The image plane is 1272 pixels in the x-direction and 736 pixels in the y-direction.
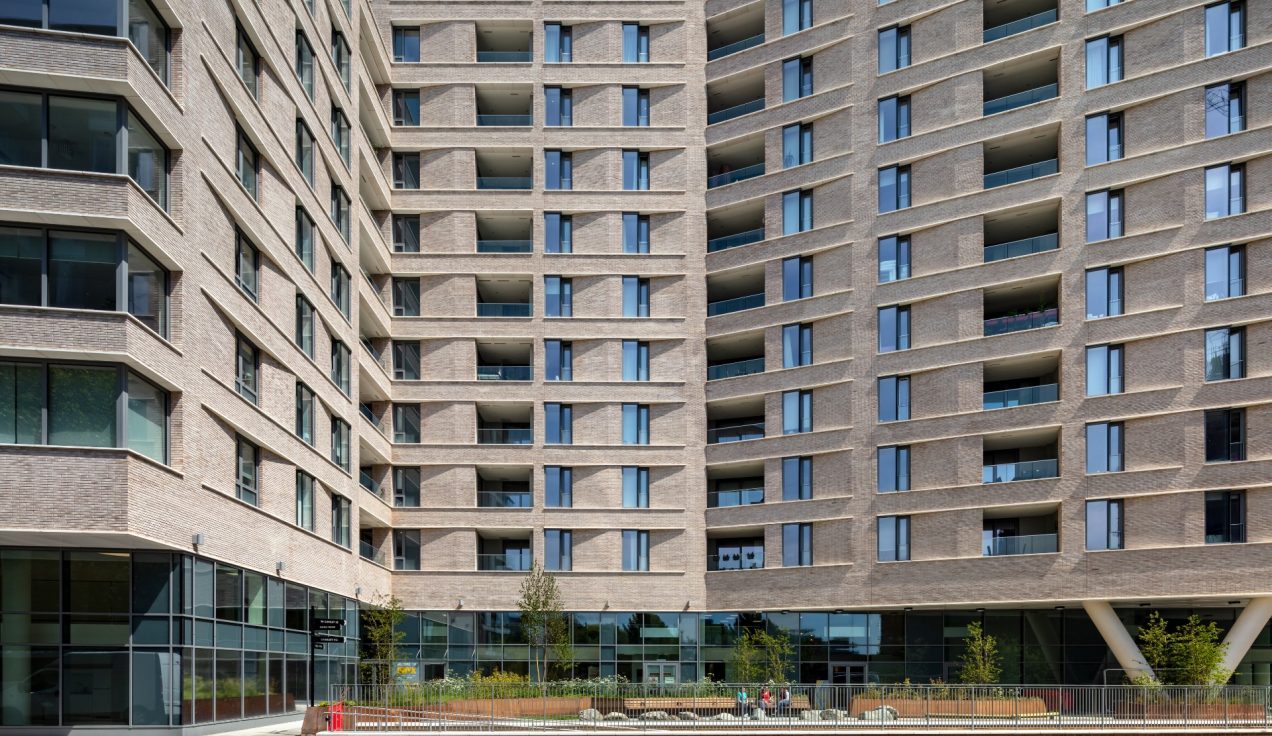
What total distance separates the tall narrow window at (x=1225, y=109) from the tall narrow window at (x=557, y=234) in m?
27.1

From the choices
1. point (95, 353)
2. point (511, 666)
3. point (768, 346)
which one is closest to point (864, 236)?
point (768, 346)

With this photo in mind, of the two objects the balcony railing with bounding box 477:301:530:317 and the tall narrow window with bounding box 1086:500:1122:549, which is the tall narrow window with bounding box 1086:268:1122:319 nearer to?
the tall narrow window with bounding box 1086:500:1122:549

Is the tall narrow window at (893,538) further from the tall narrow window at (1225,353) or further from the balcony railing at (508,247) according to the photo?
the balcony railing at (508,247)

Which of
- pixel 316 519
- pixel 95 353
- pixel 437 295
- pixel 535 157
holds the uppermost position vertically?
pixel 535 157

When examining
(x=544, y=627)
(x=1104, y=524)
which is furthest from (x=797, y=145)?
(x=544, y=627)

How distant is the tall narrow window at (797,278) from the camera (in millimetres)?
54562

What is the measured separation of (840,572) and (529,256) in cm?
1997

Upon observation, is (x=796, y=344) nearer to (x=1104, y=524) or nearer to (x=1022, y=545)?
(x=1022, y=545)

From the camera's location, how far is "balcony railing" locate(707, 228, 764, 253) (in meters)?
56.4

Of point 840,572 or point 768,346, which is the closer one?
point 840,572

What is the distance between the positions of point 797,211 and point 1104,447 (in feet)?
54.8

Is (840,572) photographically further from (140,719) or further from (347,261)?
(140,719)

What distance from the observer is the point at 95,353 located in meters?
26.9

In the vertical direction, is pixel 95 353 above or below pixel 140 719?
above
